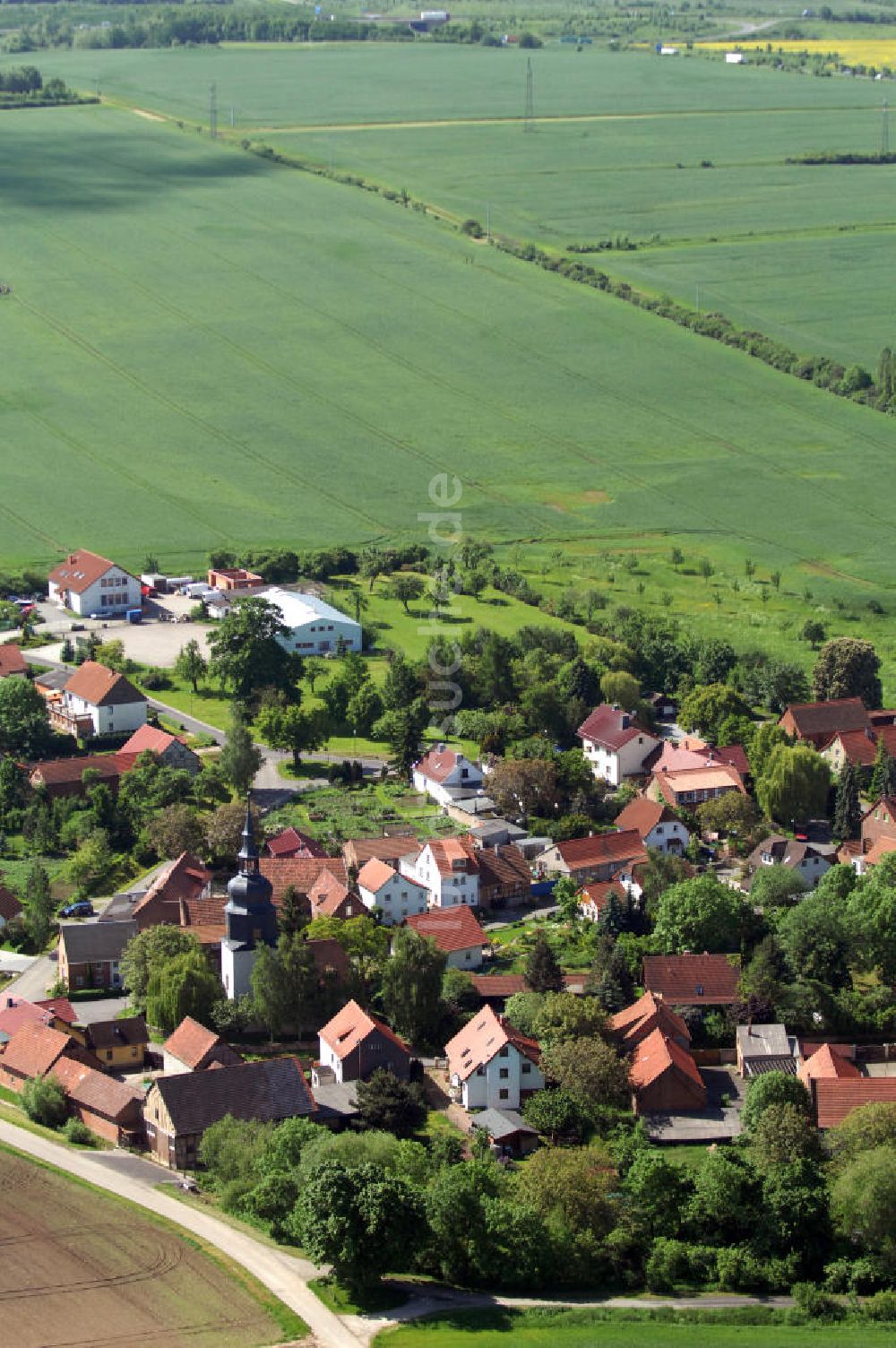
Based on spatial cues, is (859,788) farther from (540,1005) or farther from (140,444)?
(140,444)

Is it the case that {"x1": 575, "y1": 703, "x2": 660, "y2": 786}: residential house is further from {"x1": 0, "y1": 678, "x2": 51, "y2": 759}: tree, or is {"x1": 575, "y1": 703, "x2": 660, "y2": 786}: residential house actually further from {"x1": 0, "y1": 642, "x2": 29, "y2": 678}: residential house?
{"x1": 0, "y1": 642, "x2": 29, "y2": 678}: residential house

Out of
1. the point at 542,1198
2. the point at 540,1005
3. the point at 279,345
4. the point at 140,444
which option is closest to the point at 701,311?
the point at 279,345

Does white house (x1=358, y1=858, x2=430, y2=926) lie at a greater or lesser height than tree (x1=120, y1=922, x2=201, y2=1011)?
lesser

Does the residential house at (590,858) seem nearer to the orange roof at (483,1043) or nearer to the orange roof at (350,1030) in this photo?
the orange roof at (483,1043)

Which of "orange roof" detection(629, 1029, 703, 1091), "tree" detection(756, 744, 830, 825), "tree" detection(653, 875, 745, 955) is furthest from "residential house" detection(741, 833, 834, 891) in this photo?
"orange roof" detection(629, 1029, 703, 1091)

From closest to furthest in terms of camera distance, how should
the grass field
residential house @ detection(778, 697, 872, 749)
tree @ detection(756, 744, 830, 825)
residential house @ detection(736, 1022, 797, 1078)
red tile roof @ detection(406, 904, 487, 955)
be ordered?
the grass field → residential house @ detection(736, 1022, 797, 1078) → red tile roof @ detection(406, 904, 487, 955) → tree @ detection(756, 744, 830, 825) → residential house @ detection(778, 697, 872, 749)

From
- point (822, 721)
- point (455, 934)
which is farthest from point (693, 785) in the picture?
point (455, 934)
